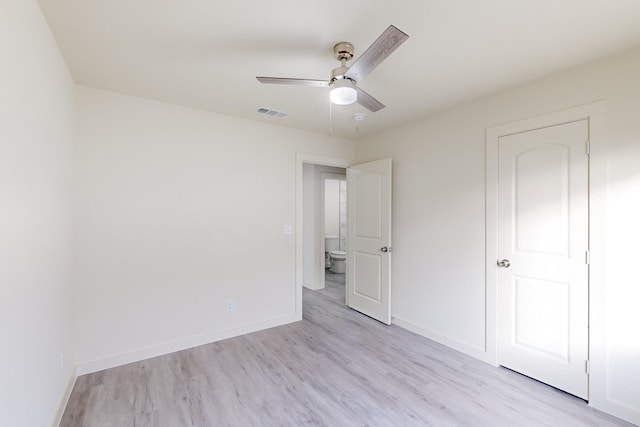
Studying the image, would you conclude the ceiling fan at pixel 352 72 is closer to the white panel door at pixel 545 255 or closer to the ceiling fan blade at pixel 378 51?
the ceiling fan blade at pixel 378 51

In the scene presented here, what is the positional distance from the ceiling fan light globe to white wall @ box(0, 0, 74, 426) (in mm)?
1464

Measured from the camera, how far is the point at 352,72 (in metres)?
1.62

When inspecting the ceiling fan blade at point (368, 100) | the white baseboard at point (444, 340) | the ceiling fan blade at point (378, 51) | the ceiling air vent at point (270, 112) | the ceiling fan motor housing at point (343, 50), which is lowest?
the white baseboard at point (444, 340)

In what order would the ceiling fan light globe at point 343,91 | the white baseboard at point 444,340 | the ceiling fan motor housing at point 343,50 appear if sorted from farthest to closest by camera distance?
the white baseboard at point 444,340 → the ceiling fan motor housing at point 343,50 → the ceiling fan light globe at point 343,91

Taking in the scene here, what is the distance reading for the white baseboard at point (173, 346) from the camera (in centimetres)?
245

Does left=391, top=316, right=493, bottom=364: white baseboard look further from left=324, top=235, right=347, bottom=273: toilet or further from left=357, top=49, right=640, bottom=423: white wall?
left=324, top=235, right=347, bottom=273: toilet

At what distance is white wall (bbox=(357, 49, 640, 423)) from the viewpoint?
1.90m

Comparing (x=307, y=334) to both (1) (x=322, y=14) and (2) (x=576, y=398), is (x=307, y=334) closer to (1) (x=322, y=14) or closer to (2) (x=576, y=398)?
(2) (x=576, y=398)

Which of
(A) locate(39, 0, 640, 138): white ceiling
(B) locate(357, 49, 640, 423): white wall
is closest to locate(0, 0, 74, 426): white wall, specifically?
(A) locate(39, 0, 640, 138): white ceiling

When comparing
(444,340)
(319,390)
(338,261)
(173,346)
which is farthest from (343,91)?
(338,261)

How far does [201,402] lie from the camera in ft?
6.81

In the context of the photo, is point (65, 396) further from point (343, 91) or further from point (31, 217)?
point (343, 91)

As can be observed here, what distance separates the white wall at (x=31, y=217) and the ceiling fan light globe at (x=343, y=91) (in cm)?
146

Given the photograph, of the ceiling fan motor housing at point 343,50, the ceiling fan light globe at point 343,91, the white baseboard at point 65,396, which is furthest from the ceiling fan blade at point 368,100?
the white baseboard at point 65,396
